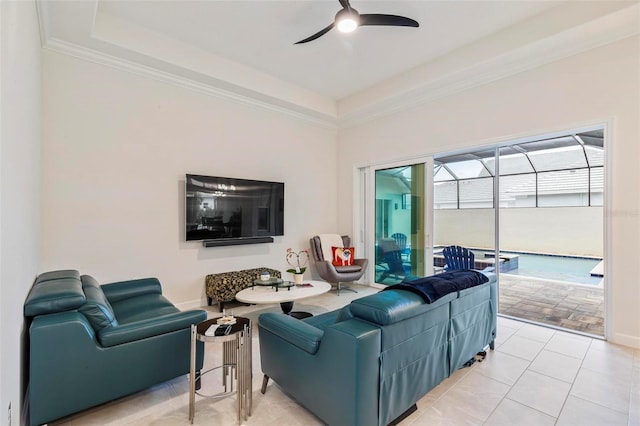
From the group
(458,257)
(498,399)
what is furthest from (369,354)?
(458,257)

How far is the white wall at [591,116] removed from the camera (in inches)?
114

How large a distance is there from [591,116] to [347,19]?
2.72m

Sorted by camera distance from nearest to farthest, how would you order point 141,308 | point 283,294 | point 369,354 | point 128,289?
point 369,354 < point 141,308 < point 128,289 < point 283,294

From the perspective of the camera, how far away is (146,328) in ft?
6.42

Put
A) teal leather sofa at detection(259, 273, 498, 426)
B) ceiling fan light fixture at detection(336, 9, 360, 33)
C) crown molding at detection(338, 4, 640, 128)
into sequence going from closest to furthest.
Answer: teal leather sofa at detection(259, 273, 498, 426)
ceiling fan light fixture at detection(336, 9, 360, 33)
crown molding at detection(338, 4, 640, 128)

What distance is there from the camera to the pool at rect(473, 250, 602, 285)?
578 cm

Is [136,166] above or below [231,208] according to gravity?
above

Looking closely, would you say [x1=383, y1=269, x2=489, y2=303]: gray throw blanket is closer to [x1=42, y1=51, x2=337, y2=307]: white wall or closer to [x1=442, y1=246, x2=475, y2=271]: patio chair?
[x1=442, y1=246, x2=475, y2=271]: patio chair

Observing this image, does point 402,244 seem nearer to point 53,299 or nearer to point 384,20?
point 384,20

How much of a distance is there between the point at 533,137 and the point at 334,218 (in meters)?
3.39

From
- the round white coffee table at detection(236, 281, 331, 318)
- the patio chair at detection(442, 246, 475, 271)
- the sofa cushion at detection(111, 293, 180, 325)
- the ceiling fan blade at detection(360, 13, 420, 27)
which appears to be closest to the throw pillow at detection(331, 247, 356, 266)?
the round white coffee table at detection(236, 281, 331, 318)

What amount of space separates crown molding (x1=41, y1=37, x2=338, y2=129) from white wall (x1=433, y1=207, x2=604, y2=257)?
108 inches

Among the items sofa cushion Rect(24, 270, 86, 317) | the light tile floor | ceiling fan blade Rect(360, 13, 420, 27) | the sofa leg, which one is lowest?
the light tile floor

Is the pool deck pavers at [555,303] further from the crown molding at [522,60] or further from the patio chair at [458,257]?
the crown molding at [522,60]
